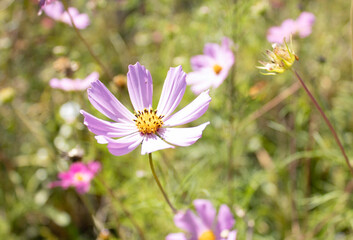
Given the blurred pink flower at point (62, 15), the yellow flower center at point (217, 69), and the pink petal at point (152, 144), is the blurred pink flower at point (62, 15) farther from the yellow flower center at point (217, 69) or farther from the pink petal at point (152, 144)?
the pink petal at point (152, 144)

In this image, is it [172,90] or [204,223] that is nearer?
[172,90]

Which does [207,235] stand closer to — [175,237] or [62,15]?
[175,237]

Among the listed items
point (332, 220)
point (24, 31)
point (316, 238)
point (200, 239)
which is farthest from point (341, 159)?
point (24, 31)

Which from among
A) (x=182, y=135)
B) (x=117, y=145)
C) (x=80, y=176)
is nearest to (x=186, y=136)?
(x=182, y=135)

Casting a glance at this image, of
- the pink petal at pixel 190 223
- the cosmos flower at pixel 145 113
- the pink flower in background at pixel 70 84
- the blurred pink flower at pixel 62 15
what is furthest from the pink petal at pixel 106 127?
the blurred pink flower at pixel 62 15

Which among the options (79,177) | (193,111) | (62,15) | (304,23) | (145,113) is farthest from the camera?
(62,15)

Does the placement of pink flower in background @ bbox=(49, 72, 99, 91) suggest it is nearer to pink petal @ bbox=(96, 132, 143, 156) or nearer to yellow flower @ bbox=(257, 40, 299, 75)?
pink petal @ bbox=(96, 132, 143, 156)

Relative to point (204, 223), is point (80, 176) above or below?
above

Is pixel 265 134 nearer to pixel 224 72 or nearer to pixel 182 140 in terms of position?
pixel 224 72
